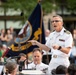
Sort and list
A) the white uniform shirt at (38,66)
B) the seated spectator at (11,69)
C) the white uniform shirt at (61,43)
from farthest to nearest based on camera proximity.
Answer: the white uniform shirt at (38,66) → the white uniform shirt at (61,43) → the seated spectator at (11,69)

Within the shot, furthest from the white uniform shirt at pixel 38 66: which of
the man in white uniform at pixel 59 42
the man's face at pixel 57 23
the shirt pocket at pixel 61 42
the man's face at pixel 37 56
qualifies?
the man's face at pixel 57 23

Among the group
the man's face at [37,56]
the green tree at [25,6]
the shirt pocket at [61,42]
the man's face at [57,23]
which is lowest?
the man's face at [37,56]

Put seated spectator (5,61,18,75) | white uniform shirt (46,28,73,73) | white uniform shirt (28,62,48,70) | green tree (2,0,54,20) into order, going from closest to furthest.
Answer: seated spectator (5,61,18,75)
white uniform shirt (46,28,73,73)
white uniform shirt (28,62,48,70)
green tree (2,0,54,20)

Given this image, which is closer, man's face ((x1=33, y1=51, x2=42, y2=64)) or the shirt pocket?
the shirt pocket

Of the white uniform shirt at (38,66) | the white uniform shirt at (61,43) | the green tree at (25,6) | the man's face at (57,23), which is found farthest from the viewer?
the green tree at (25,6)

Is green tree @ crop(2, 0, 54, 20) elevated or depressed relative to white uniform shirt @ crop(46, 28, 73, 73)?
elevated

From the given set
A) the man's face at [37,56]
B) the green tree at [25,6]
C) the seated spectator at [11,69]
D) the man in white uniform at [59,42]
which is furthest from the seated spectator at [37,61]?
the green tree at [25,6]

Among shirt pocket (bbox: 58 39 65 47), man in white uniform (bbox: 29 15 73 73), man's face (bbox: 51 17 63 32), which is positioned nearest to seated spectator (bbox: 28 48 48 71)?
man in white uniform (bbox: 29 15 73 73)

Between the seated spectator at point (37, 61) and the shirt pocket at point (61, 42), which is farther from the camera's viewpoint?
the seated spectator at point (37, 61)

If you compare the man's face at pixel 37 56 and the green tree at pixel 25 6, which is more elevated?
the green tree at pixel 25 6

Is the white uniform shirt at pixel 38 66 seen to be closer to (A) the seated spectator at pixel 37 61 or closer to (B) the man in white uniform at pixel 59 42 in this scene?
(A) the seated spectator at pixel 37 61

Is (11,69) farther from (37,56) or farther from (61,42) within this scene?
(37,56)

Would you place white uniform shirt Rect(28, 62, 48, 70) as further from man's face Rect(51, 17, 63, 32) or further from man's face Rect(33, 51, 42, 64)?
man's face Rect(51, 17, 63, 32)

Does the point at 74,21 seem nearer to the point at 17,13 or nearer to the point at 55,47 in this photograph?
the point at 17,13
